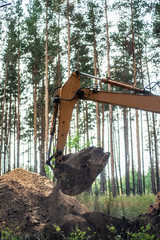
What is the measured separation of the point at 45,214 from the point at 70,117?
378 cm

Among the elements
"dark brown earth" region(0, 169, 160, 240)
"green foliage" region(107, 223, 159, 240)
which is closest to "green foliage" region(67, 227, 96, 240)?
"dark brown earth" region(0, 169, 160, 240)

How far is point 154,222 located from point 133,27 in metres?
16.6

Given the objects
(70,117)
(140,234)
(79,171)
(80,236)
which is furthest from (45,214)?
(140,234)

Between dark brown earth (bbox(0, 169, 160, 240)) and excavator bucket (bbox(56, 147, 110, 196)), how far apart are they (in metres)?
0.91

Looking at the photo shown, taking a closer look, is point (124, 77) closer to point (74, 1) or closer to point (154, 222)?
point (74, 1)

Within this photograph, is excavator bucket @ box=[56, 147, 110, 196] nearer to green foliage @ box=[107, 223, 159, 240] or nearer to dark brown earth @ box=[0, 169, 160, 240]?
dark brown earth @ box=[0, 169, 160, 240]

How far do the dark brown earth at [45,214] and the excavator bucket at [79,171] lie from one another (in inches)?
35.7

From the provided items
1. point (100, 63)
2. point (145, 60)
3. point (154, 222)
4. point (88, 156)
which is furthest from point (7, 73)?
point (154, 222)

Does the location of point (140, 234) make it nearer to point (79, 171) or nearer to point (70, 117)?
point (79, 171)

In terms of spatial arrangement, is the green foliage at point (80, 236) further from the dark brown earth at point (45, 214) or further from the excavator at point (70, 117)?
the excavator at point (70, 117)

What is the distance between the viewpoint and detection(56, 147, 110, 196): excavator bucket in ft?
23.5

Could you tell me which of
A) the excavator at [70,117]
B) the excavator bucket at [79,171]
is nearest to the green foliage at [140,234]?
the excavator bucket at [79,171]

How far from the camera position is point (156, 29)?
19.0m

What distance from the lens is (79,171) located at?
7.29m
